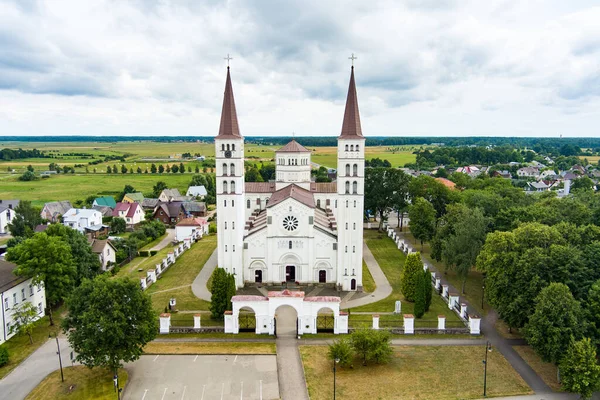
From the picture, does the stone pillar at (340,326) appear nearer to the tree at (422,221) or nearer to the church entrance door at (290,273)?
the church entrance door at (290,273)

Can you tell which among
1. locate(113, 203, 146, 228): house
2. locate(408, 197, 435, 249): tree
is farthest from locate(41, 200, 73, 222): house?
locate(408, 197, 435, 249): tree

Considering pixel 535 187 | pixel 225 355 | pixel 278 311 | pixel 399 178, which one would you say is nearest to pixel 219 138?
pixel 278 311

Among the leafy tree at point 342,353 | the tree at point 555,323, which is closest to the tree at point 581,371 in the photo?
the tree at point 555,323

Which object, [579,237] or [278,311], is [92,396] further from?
[579,237]

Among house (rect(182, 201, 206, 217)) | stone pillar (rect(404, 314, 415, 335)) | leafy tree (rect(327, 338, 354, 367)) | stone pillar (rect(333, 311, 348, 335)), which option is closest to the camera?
leafy tree (rect(327, 338, 354, 367))

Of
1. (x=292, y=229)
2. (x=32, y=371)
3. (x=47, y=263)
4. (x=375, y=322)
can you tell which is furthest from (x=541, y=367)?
(x=47, y=263)

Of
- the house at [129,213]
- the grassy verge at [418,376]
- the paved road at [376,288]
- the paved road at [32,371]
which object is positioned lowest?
the grassy verge at [418,376]

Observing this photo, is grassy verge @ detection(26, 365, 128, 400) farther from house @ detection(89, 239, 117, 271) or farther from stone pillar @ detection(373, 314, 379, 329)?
house @ detection(89, 239, 117, 271)
